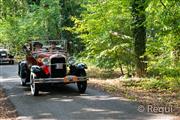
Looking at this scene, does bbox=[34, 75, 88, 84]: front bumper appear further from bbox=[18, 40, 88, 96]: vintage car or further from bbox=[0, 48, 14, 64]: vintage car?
bbox=[0, 48, 14, 64]: vintage car

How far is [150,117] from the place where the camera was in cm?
1008

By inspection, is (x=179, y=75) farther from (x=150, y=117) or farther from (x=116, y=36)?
(x=116, y=36)

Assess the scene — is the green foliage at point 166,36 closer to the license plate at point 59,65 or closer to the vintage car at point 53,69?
the vintage car at point 53,69

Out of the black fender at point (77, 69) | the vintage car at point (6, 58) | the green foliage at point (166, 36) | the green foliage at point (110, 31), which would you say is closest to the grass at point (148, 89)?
the green foliage at point (166, 36)

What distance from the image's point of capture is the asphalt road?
414 inches

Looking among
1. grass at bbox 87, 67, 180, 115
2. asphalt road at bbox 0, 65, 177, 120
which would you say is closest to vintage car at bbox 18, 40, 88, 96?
asphalt road at bbox 0, 65, 177, 120

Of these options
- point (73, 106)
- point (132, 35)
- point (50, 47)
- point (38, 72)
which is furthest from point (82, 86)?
point (132, 35)

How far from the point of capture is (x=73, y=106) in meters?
12.1

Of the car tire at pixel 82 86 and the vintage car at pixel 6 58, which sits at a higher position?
the vintage car at pixel 6 58

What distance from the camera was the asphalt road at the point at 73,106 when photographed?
34.5 feet

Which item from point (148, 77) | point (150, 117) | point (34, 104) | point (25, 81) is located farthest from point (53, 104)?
point (148, 77)

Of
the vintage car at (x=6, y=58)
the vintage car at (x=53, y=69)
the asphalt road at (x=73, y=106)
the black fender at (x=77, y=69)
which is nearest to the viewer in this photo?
the asphalt road at (x=73, y=106)

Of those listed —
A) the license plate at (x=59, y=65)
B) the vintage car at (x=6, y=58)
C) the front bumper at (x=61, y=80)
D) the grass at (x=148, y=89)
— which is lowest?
the grass at (x=148, y=89)

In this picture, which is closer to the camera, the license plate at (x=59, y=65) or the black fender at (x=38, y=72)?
the black fender at (x=38, y=72)
